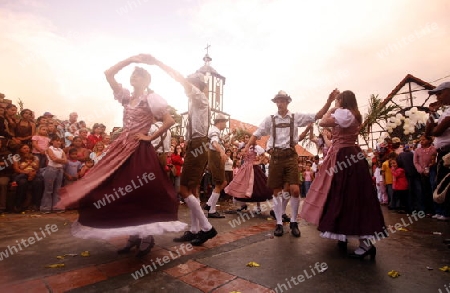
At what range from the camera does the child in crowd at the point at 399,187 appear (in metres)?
7.45

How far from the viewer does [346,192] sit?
3.23 m

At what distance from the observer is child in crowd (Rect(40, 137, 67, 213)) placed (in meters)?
6.60

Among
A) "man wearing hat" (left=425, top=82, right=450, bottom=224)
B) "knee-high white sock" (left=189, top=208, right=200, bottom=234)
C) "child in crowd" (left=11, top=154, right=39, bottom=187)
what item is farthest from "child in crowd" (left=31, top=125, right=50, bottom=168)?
"man wearing hat" (left=425, top=82, right=450, bottom=224)

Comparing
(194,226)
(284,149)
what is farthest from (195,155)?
(284,149)

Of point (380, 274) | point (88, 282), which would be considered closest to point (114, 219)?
point (88, 282)

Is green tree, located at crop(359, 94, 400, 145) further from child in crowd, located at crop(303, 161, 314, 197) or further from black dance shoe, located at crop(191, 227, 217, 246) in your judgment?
Answer: black dance shoe, located at crop(191, 227, 217, 246)

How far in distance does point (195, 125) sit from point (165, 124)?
2.45 feet

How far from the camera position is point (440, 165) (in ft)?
12.0

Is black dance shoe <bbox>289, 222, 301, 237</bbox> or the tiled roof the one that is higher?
the tiled roof

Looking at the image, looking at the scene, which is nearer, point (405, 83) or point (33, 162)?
point (33, 162)

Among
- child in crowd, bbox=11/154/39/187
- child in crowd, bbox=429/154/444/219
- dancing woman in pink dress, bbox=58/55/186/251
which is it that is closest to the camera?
dancing woman in pink dress, bbox=58/55/186/251

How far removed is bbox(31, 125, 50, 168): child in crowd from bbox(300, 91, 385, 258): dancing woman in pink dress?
21.9 ft

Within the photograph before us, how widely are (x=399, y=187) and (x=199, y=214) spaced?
6.47 m

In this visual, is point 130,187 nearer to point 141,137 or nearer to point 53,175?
point 141,137
